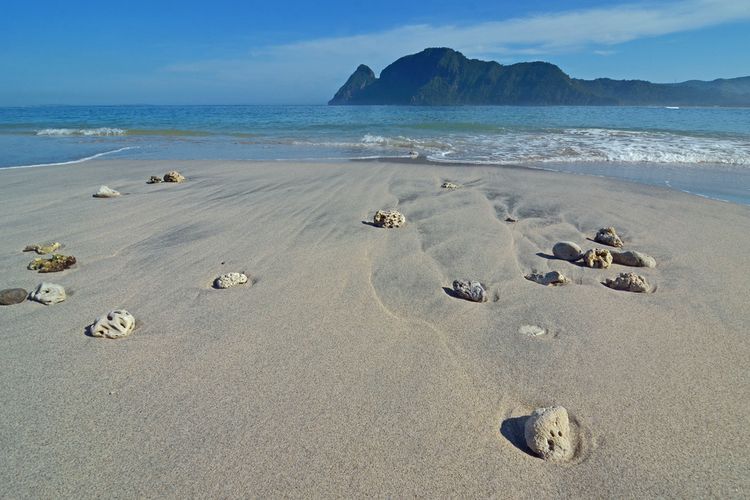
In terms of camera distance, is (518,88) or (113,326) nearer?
(113,326)

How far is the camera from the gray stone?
11.8ft

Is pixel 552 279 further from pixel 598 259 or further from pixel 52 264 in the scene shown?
pixel 52 264

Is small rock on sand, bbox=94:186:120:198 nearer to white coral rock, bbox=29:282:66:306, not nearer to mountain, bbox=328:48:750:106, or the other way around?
white coral rock, bbox=29:282:66:306

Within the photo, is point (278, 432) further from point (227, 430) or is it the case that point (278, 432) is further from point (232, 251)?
point (232, 251)

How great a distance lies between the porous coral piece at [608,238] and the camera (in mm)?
4007

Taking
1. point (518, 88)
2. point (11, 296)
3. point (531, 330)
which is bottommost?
point (531, 330)

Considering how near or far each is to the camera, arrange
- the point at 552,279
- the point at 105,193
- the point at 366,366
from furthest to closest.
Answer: the point at 105,193 → the point at 552,279 → the point at 366,366

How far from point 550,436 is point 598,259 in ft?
7.32

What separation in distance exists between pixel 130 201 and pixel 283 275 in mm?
3546

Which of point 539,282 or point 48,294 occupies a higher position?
point 48,294

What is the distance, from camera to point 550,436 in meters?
1.67

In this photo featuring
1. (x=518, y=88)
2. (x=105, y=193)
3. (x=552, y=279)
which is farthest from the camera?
(x=518, y=88)

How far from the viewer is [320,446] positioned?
170 cm

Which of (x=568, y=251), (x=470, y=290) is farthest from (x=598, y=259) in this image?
(x=470, y=290)
